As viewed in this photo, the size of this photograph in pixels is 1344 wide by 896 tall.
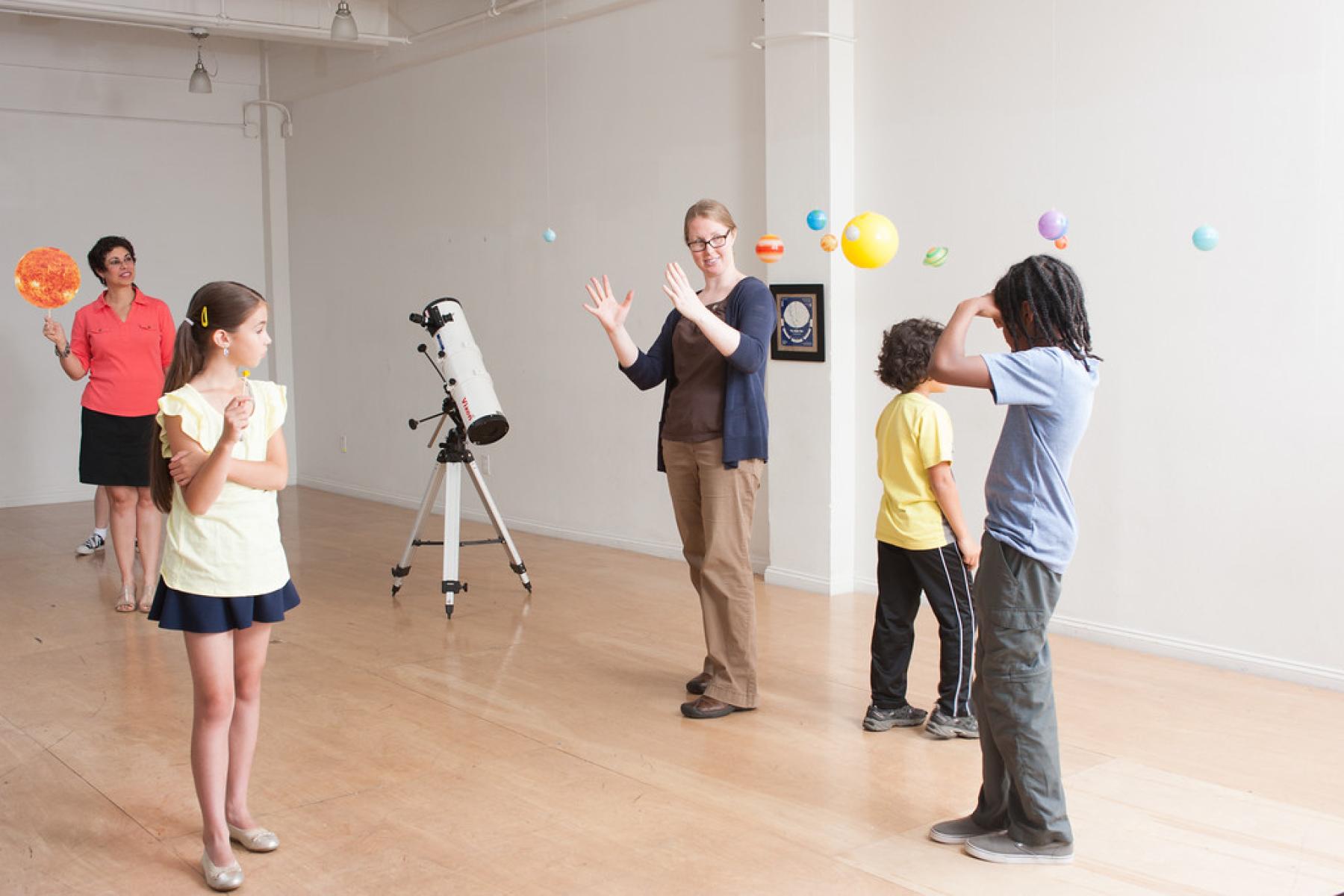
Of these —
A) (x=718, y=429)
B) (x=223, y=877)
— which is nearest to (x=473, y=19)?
(x=718, y=429)

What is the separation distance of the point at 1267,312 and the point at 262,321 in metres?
3.24

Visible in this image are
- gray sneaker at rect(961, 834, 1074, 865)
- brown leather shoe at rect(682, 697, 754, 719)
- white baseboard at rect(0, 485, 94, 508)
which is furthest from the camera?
white baseboard at rect(0, 485, 94, 508)

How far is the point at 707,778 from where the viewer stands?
3.40 metres

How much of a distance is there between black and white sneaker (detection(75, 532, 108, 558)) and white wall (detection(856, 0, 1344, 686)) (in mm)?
4715

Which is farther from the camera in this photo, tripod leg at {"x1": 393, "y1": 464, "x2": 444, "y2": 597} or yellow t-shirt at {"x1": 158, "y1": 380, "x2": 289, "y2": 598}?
tripod leg at {"x1": 393, "y1": 464, "x2": 444, "y2": 597}

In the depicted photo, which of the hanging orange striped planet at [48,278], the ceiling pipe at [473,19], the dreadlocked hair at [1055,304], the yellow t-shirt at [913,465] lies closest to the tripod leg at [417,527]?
the hanging orange striped planet at [48,278]

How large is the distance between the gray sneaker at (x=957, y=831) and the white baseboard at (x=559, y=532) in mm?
2949

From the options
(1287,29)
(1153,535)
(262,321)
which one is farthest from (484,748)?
(1287,29)

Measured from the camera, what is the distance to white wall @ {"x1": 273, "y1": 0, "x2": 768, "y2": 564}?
20.8 ft

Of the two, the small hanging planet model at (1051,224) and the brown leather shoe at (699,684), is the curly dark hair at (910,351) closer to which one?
the small hanging planet model at (1051,224)

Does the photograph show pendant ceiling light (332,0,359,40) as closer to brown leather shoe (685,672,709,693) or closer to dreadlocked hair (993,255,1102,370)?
brown leather shoe (685,672,709,693)

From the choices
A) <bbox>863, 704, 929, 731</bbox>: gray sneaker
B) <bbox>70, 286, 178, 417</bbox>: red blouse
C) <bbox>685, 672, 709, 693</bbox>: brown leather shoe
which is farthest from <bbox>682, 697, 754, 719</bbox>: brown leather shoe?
<bbox>70, 286, 178, 417</bbox>: red blouse

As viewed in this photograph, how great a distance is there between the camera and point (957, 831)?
116 inches

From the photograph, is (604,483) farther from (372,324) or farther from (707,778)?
(707,778)
